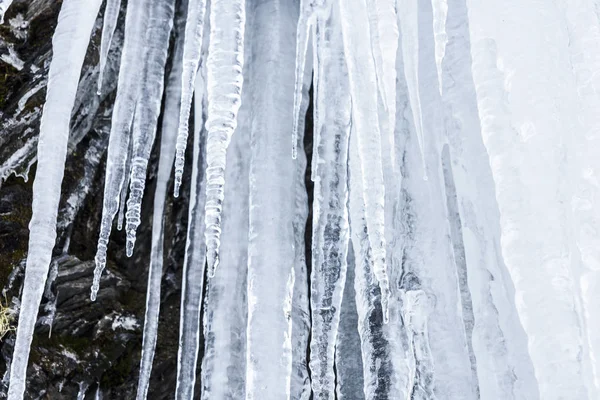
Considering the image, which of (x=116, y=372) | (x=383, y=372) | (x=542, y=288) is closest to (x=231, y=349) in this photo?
(x=383, y=372)

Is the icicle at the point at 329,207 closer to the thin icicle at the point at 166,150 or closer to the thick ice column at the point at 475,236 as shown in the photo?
the thick ice column at the point at 475,236

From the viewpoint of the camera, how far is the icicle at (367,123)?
171 cm

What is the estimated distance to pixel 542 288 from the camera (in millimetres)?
1291

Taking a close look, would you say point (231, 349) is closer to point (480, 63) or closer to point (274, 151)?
point (274, 151)

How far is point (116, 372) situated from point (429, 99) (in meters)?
1.58

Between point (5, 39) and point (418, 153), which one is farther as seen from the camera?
point (5, 39)

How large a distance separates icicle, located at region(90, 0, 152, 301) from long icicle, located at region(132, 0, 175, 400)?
3cm

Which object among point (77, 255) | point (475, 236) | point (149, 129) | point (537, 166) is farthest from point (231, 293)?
point (537, 166)

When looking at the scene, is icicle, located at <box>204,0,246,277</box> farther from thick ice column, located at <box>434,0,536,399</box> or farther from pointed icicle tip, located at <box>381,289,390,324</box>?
thick ice column, located at <box>434,0,536,399</box>

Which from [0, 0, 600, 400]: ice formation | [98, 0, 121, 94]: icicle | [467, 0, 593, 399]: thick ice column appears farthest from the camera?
[98, 0, 121, 94]: icicle

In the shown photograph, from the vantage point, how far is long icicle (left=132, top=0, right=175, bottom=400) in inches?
81.0

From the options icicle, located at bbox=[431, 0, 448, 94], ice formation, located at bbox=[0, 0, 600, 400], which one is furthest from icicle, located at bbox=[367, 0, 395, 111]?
icicle, located at bbox=[431, 0, 448, 94]

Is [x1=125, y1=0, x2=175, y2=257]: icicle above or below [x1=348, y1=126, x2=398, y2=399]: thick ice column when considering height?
above

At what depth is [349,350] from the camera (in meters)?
2.04
